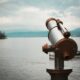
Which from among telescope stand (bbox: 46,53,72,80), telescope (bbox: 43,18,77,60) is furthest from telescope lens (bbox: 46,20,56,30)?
telescope stand (bbox: 46,53,72,80)

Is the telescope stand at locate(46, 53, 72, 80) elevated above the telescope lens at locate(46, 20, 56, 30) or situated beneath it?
situated beneath

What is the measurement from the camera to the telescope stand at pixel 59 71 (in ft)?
7.72

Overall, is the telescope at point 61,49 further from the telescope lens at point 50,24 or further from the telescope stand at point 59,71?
the telescope lens at point 50,24

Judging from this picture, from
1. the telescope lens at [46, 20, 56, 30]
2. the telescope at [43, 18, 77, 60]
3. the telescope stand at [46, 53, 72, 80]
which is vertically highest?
the telescope lens at [46, 20, 56, 30]

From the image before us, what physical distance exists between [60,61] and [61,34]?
206 millimetres

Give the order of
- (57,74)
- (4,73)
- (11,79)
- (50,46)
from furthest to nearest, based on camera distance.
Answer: (4,73) → (11,79) → (50,46) → (57,74)

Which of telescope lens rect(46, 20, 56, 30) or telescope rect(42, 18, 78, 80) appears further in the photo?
telescope lens rect(46, 20, 56, 30)

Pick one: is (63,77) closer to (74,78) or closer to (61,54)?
(61,54)

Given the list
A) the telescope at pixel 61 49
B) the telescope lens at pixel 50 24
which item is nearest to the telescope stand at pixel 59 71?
the telescope at pixel 61 49

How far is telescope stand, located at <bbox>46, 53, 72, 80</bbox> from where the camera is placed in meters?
2.35

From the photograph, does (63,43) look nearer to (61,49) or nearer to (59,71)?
(61,49)

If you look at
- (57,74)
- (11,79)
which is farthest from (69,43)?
(11,79)

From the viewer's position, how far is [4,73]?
161 feet

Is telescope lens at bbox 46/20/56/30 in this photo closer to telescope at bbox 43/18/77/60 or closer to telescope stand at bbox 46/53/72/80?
telescope at bbox 43/18/77/60
